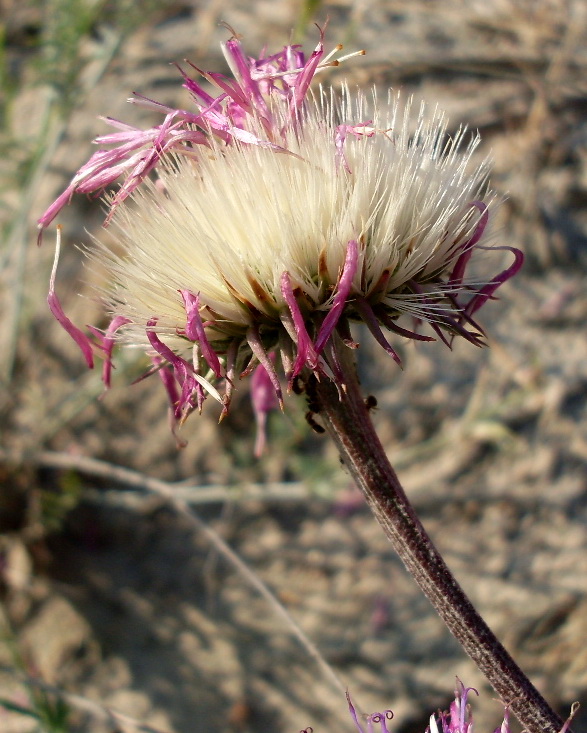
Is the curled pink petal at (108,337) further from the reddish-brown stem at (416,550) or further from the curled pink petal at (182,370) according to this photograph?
the reddish-brown stem at (416,550)

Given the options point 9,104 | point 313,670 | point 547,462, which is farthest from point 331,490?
point 9,104

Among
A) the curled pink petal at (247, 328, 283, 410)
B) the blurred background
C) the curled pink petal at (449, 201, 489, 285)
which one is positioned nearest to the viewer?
the curled pink petal at (247, 328, 283, 410)

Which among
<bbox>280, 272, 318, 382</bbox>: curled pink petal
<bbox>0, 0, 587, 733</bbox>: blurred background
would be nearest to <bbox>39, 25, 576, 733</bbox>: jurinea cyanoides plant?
<bbox>280, 272, 318, 382</bbox>: curled pink petal

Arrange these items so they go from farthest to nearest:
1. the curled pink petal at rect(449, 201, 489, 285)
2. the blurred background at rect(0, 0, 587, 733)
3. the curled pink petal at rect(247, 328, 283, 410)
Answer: the blurred background at rect(0, 0, 587, 733)
the curled pink petal at rect(449, 201, 489, 285)
the curled pink petal at rect(247, 328, 283, 410)

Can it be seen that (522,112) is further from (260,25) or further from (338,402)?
(338,402)

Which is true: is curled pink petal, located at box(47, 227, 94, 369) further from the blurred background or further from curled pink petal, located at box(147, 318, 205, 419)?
the blurred background

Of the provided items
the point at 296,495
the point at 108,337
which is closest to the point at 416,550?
the point at 108,337

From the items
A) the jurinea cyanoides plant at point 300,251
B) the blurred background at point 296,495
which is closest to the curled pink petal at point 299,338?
the jurinea cyanoides plant at point 300,251
